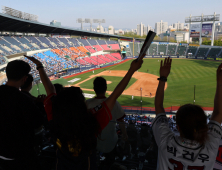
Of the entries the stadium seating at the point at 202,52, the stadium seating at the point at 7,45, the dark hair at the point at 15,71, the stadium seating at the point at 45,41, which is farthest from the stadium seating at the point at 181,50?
the dark hair at the point at 15,71

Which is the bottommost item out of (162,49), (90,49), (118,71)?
(118,71)

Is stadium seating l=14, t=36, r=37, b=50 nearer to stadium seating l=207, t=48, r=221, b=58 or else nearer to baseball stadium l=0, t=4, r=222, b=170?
baseball stadium l=0, t=4, r=222, b=170

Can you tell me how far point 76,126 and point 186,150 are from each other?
41.7 inches

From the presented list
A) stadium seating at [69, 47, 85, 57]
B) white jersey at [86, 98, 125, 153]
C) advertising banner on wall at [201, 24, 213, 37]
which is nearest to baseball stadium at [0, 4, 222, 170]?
stadium seating at [69, 47, 85, 57]

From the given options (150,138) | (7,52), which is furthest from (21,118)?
(7,52)

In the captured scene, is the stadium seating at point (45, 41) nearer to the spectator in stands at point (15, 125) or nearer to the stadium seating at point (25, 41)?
the stadium seating at point (25, 41)

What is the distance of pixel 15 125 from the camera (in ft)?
6.54

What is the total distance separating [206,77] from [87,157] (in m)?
34.4

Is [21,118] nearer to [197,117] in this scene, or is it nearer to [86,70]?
[197,117]

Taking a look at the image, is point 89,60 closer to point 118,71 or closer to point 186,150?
point 118,71

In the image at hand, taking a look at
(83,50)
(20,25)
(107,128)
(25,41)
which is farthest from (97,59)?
(107,128)

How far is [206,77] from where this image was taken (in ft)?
104

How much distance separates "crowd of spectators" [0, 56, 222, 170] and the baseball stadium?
1208mm

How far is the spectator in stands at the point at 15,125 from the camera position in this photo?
77.9 inches
